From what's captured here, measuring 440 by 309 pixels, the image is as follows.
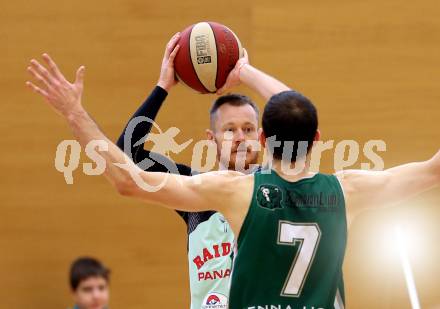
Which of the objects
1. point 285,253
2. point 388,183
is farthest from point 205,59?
point 285,253

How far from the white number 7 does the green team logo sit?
60mm

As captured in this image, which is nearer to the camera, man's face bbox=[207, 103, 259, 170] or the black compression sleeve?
the black compression sleeve

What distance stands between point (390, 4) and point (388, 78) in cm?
50

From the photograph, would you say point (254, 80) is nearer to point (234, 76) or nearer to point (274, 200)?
point (234, 76)

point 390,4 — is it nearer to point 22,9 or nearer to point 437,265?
point 437,265

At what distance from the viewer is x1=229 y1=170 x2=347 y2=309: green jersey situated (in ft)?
8.18

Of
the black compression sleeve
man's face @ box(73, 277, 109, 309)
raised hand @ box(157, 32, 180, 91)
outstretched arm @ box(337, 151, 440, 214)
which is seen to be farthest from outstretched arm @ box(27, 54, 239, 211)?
man's face @ box(73, 277, 109, 309)

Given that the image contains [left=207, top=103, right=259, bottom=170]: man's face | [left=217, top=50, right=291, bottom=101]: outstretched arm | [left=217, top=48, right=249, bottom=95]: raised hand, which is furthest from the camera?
[left=207, top=103, right=259, bottom=170]: man's face

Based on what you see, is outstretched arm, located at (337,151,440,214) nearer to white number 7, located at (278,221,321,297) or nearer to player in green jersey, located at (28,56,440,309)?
player in green jersey, located at (28,56,440,309)

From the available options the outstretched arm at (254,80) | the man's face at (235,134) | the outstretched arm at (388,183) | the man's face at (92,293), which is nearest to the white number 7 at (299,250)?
the outstretched arm at (388,183)

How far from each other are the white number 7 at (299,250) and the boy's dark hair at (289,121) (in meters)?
0.23

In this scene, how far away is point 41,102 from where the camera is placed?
5.78 m

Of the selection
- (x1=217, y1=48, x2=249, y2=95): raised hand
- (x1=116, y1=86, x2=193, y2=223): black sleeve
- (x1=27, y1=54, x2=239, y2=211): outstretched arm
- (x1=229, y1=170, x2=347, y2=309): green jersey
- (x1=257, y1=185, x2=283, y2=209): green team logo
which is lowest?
(x1=229, y1=170, x2=347, y2=309): green jersey

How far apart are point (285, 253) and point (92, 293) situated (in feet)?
7.17
